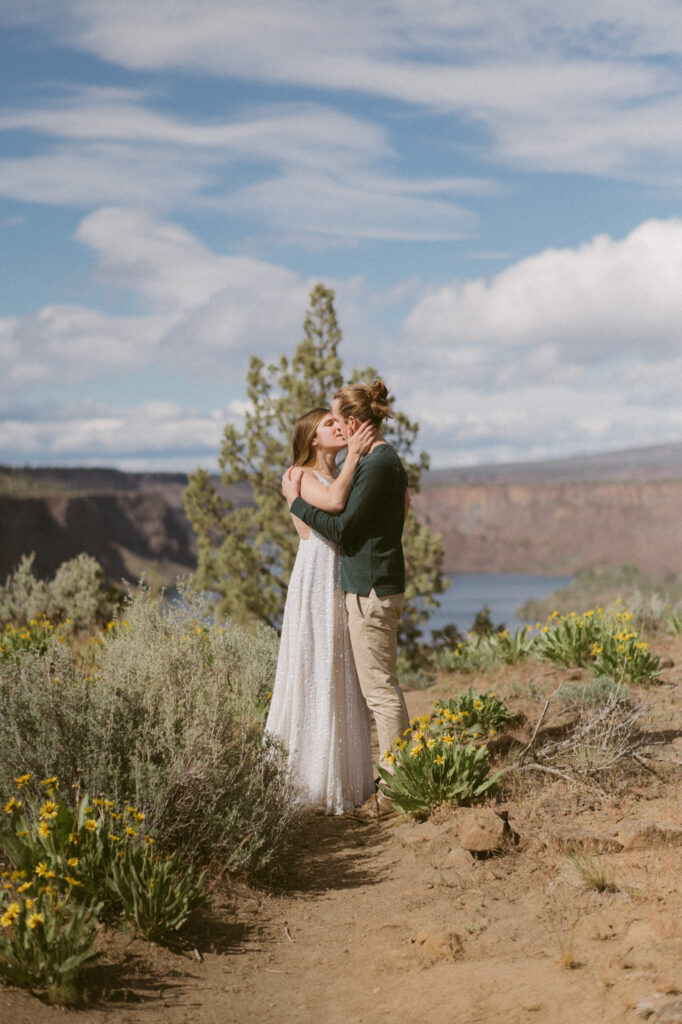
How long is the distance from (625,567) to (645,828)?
281 ft

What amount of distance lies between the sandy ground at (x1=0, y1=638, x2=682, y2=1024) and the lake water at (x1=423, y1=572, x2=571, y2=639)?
69878 millimetres

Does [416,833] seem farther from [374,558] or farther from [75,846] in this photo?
[75,846]

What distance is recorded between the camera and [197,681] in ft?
16.3

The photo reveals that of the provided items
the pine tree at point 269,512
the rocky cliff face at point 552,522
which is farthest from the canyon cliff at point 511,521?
the pine tree at point 269,512

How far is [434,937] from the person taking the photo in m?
3.65

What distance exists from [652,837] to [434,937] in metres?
1.31

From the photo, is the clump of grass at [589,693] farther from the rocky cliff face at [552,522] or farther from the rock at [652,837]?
the rocky cliff face at [552,522]

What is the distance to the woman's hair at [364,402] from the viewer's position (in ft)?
15.8

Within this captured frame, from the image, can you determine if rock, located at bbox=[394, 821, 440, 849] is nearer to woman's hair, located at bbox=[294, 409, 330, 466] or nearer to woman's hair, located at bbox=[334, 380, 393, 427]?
woman's hair, located at bbox=[294, 409, 330, 466]

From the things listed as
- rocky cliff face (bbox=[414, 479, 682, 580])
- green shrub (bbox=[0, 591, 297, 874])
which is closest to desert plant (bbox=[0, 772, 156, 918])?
green shrub (bbox=[0, 591, 297, 874])

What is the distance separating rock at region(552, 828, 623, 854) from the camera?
14.1 feet

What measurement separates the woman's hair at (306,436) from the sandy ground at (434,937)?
2.08 metres

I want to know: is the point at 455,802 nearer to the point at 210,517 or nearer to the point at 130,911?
the point at 130,911

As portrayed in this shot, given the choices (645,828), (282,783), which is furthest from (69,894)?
(645,828)
